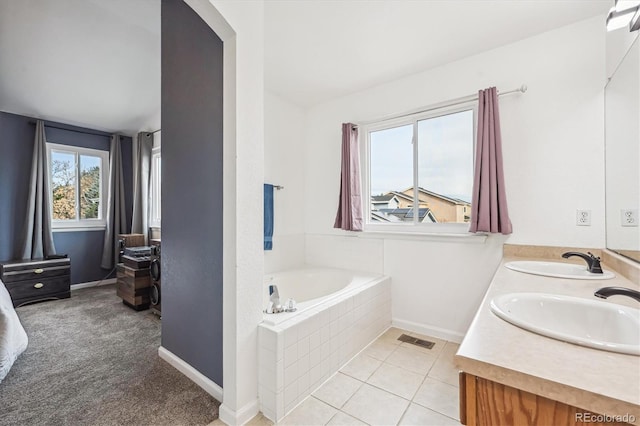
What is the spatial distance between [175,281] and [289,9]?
2.07 meters

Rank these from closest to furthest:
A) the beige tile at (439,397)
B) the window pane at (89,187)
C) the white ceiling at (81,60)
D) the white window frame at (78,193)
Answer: the beige tile at (439,397) → the white ceiling at (81,60) → the white window frame at (78,193) → the window pane at (89,187)

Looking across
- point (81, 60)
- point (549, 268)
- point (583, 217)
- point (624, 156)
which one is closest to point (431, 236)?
point (549, 268)

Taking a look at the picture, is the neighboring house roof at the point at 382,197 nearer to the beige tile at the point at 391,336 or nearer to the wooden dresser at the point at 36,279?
the beige tile at the point at 391,336

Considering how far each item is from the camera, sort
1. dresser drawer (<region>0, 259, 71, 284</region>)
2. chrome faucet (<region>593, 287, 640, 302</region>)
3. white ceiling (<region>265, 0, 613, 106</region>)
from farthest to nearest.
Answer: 1. dresser drawer (<region>0, 259, 71, 284</region>)
2. white ceiling (<region>265, 0, 613, 106</region>)
3. chrome faucet (<region>593, 287, 640, 302</region>)

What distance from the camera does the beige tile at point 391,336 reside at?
8.04 feet

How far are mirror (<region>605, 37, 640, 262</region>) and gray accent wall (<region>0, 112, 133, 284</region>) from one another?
19.8ft

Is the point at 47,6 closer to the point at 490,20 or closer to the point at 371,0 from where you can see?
the point at 371,0

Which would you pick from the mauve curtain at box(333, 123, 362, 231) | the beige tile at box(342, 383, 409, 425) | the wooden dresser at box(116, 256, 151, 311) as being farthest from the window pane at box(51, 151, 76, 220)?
the beige tile at box(342, 383, 409, 425)

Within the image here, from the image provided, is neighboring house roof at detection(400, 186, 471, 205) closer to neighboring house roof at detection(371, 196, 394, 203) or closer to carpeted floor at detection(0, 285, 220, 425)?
neighboring house roof at detection(371, 196, 394, 203)

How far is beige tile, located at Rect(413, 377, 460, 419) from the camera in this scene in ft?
5.18

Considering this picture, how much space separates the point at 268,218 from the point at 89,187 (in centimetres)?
355

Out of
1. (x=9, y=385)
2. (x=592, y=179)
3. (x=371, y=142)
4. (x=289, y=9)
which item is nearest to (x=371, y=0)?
(x=289, y=9)

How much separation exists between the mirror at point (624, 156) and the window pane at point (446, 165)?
865 millimetres

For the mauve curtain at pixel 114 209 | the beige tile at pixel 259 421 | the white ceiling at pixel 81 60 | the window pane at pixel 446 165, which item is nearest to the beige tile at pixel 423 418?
the beige tile at pixel 259 421
